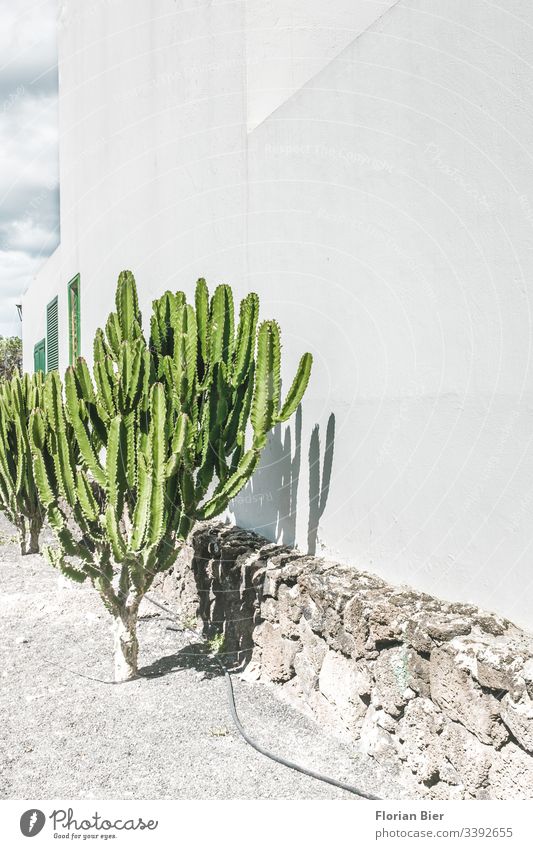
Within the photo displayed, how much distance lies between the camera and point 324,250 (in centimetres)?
402

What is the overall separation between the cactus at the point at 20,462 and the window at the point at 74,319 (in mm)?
2177

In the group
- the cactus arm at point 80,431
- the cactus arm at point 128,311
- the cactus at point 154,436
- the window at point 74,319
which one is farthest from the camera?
the window at point 74,319

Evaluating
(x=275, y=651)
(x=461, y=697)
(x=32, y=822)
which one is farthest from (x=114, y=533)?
(x=461, y=697)

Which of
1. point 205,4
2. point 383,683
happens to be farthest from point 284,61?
point 383,683

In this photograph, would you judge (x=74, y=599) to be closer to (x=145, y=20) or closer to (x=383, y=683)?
(x=383, y=683)

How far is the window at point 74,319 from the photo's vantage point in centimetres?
956

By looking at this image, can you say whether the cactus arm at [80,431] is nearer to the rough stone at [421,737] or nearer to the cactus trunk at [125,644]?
the cactus trunk at [125,644]

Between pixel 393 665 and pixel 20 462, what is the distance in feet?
16.0

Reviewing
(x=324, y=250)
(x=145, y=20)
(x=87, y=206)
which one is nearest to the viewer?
(x=324, y=250)

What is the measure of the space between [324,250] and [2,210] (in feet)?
7.41

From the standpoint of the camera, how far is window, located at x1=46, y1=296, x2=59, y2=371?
38.5ft

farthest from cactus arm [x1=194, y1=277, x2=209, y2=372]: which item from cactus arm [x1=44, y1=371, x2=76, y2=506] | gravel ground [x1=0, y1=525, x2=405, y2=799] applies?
gravel ground [x1=0, y1=525, x2=405, y2=799]

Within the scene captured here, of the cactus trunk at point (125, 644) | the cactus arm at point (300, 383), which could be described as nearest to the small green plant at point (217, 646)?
the cactus trunk at point (125, 644)

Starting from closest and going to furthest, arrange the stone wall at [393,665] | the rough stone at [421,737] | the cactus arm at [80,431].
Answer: the stone wall at [393,665] < the rough stone at [421,737] < the cactus arm at [80,431]
